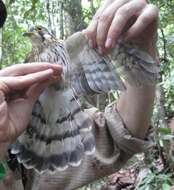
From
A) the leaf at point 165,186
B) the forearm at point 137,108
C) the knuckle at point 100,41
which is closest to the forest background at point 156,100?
the leaf at point 165,186

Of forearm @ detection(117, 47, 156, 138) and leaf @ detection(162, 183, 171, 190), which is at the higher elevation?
forearm @ detection(117, 47, 156, 138)

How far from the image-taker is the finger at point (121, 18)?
183 cm

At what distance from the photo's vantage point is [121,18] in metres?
1.84

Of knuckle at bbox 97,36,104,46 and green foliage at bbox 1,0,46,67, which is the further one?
green foliage at bbox 1,0,46,67

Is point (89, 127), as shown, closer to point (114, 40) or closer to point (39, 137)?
point (39, 137)

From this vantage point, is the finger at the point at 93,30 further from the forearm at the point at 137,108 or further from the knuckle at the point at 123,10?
the forearm at the point at 137,108

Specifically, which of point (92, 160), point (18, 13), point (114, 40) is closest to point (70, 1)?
point (18, 13)

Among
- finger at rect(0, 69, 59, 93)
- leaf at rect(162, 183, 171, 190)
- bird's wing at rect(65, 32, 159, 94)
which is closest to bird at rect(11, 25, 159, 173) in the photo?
bird's wing at rect(65, 32, 159, 94)

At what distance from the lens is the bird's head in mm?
2086

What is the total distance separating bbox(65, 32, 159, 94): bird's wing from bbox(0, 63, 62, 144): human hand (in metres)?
0.19

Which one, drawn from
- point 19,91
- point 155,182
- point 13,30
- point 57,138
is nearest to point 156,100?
point 155,182

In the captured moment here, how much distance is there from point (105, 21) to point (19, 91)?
0.44 m

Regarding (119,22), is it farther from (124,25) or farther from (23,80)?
(23,80)

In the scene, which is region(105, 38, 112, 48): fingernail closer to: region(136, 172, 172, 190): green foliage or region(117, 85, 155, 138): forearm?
region(117, 85, 155, 138): forearm
